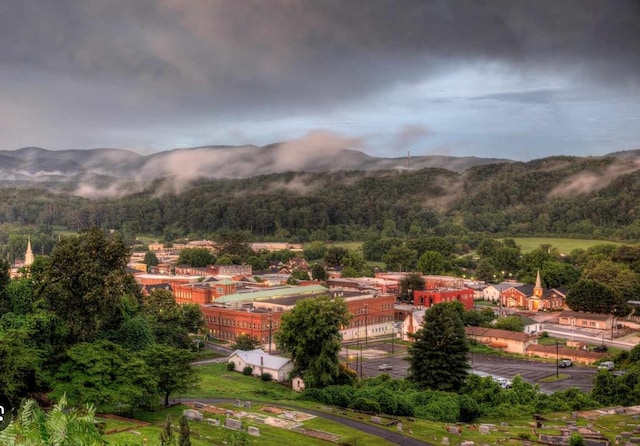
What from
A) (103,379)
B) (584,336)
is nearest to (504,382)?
(584,336)

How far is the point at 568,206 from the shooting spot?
14100 centimetres

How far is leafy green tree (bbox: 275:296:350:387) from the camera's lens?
32.6 meters

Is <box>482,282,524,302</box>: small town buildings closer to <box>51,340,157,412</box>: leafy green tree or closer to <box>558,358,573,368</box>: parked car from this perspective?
<box>558,358,573,368</box>: parked car

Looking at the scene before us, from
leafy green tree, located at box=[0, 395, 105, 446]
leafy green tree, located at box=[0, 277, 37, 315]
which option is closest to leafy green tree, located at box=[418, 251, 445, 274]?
leafy green tree, located at box=[0, 277, 37, 315]

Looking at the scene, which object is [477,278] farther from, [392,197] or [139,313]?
[392,197]

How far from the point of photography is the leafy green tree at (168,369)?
26.3 metres

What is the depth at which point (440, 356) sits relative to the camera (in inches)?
1282

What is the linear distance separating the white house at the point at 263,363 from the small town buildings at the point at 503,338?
57.4 ft

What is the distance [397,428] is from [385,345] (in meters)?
23.9

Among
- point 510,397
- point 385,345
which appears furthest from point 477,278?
point 510,397

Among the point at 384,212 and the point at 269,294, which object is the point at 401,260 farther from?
the point at 384,212

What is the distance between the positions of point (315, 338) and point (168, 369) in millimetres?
8548

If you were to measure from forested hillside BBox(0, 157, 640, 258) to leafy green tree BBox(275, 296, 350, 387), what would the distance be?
3222 inches

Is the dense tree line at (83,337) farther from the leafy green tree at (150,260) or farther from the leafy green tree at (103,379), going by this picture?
the leafy green tree at (150,260)
